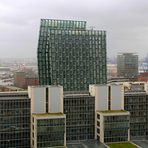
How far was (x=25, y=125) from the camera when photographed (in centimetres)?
7094

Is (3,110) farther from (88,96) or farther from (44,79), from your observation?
(44,79)

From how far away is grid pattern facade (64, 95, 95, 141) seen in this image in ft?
244

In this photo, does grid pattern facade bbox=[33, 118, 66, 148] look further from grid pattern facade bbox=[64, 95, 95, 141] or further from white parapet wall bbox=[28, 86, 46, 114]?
grid pattern facade bbox=[64, 95, 95, 141]

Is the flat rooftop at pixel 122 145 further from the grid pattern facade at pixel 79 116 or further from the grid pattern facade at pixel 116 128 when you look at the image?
the grid pattern facade at pixel 79 116

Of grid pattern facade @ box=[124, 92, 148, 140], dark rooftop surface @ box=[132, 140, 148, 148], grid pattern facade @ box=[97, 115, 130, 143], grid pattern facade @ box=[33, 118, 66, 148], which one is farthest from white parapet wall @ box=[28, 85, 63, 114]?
dark rooftop surface @ box=[132, 140, 148, 148]

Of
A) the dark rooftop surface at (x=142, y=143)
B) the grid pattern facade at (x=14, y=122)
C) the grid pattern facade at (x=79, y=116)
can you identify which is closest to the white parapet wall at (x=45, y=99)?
the grid pattern facade at (x=14, y=122)

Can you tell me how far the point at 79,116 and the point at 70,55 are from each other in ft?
139

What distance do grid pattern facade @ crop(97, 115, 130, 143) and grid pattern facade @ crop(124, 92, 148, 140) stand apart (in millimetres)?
4047

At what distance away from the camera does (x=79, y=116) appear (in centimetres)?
7475

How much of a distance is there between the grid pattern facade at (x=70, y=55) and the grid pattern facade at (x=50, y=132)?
4210 cm

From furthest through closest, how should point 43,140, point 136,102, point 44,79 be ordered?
point 44,79, point 136,102, point 43,140

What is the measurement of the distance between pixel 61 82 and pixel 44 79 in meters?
5.02

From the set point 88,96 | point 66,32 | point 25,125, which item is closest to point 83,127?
point 88,96

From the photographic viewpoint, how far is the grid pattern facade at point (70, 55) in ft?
369
